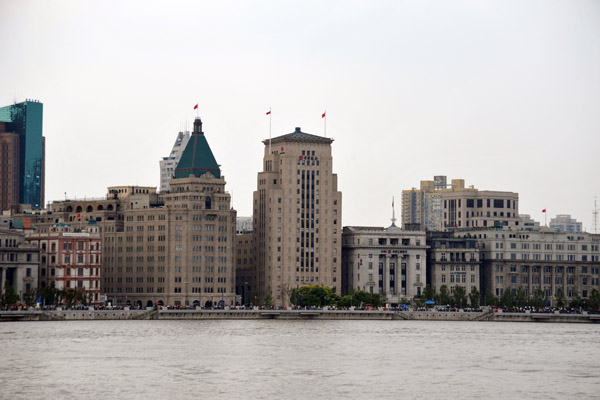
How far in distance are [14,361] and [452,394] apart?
5784 centimetres

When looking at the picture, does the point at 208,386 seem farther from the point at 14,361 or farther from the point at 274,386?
the point at 14,361

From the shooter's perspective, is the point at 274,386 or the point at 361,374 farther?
the point at 361,374

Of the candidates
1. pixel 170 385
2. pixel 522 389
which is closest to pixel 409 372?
pixel 522 389

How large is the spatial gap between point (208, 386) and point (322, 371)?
21.8 m

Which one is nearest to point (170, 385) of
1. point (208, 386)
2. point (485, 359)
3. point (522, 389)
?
point (208, 386)

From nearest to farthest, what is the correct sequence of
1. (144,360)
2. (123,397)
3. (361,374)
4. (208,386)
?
(123,397) → (208,386) → (361,374) → (144,360)

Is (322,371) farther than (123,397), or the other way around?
(322,371)

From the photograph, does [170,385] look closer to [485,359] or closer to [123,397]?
[123,397]

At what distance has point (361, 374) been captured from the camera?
17438 centimetres

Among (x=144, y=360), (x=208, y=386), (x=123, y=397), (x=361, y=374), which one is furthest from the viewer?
(x=144, y=360)

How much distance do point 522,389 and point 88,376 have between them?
47597 mm

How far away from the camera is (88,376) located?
547ft

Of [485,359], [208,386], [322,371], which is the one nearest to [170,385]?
[208,386]

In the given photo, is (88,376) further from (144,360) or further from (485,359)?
(485,359)
